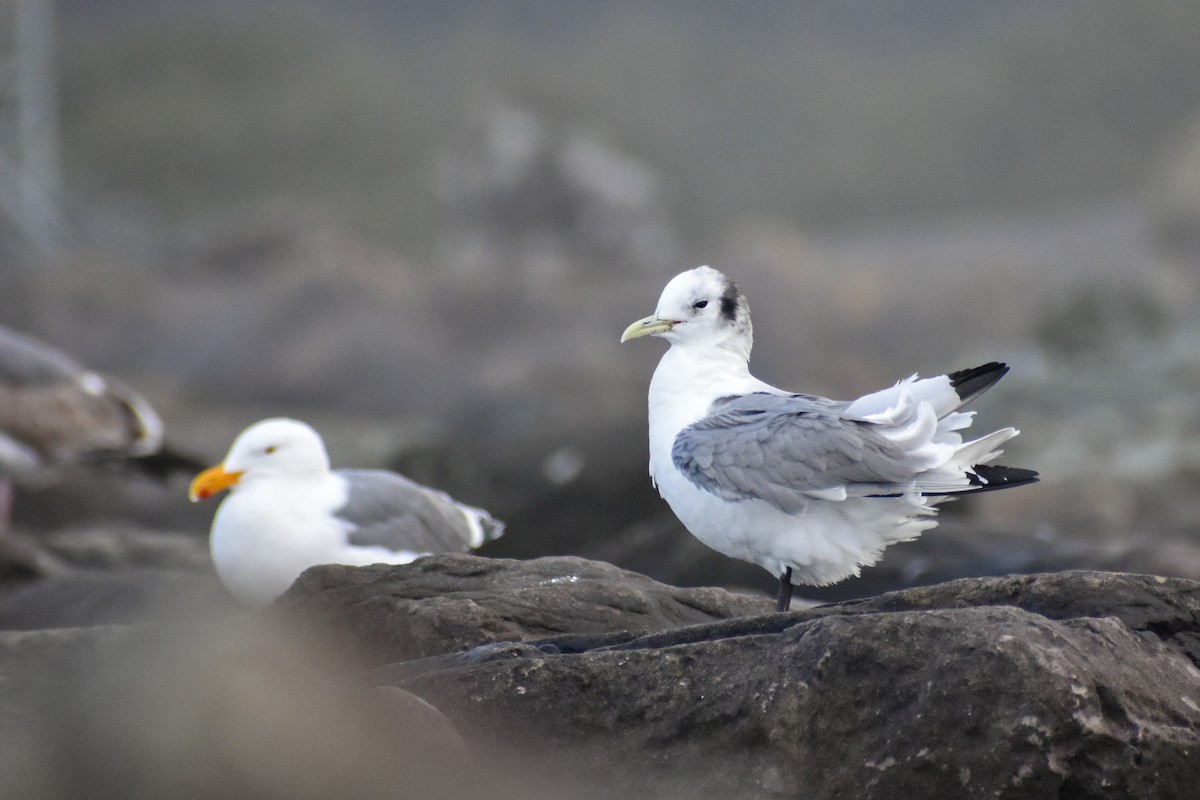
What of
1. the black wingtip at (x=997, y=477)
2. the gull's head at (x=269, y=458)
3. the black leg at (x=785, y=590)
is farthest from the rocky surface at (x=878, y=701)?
the gull's head at (x=269, y=458)

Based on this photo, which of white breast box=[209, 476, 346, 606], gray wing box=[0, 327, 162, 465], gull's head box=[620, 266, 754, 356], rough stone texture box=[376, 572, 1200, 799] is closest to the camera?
rough stone texture box=[376, 572, 1200, 799]

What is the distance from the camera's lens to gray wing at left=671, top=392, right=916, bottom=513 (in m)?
4.84

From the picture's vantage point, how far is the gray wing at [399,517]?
633 cm

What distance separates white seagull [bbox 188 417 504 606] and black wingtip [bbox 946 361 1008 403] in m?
2.39

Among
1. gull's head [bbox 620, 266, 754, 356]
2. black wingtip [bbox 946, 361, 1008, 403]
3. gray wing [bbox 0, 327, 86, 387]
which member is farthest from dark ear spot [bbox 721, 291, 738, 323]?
gray wing [bbox 0, 327, 86, 387]

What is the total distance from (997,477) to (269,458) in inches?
120

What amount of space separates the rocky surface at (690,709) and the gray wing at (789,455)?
0.58 metres

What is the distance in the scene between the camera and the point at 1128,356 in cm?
1716

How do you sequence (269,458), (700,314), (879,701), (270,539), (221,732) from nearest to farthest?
(221,732) < (879,701) < (700,314) < (270,539) < (269,458)

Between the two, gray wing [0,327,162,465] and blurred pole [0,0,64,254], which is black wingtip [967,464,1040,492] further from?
blurred pole [0,0,64,254]

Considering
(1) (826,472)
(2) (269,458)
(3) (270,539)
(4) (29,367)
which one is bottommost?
(1) (826,472)

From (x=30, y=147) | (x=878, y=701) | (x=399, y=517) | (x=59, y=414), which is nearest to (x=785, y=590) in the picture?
(x=878, y=701)

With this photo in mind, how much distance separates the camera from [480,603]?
463 centimetres

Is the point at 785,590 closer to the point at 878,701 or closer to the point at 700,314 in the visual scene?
the point at 700,314
